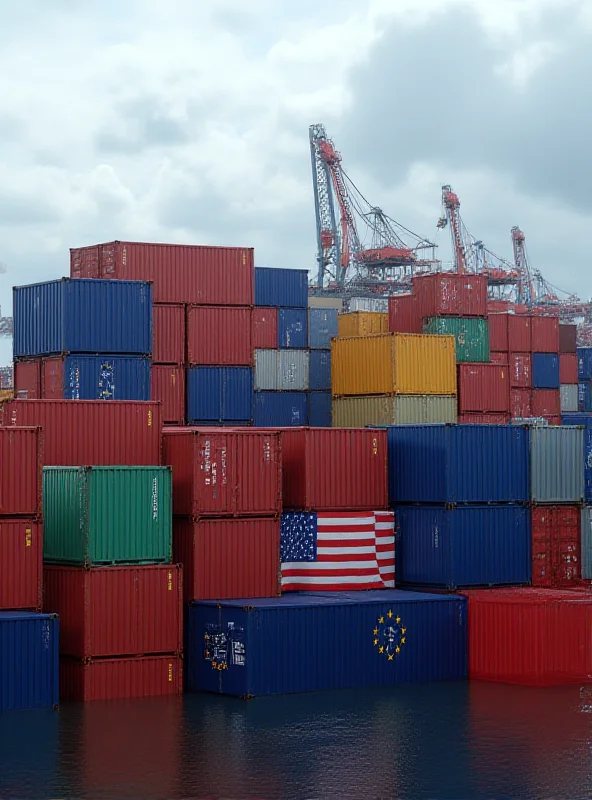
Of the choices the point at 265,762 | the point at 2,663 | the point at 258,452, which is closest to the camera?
the point at 265,762

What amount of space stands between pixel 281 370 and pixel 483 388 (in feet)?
34.8

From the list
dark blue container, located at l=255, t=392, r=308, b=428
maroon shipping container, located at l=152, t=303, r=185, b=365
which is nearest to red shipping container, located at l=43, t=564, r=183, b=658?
maroon shipping container, located at l=152, t=303, r=185, b=365

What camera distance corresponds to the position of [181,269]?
151 feet

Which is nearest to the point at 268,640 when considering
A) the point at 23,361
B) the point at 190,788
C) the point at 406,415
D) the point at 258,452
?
the point at 258,452

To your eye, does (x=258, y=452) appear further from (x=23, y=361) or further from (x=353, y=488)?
(x=23, y=361)

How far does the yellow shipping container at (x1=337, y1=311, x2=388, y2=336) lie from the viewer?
7250cm

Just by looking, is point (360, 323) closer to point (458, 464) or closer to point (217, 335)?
point (217, 335)

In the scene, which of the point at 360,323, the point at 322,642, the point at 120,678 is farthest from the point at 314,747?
the point at 360,323

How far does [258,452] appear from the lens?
124ft

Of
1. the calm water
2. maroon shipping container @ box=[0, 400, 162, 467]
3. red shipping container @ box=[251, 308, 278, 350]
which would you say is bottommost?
the calm water

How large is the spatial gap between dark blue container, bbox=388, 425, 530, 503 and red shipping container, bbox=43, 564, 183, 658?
8.90 m

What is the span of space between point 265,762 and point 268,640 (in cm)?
703

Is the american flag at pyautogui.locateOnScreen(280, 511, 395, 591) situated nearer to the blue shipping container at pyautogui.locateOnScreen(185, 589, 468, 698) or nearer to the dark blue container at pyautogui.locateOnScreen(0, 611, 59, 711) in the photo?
the blue shipping container at pyautogui.locateOnScreen(185, 589, 468, 698)

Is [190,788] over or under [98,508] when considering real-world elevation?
under
